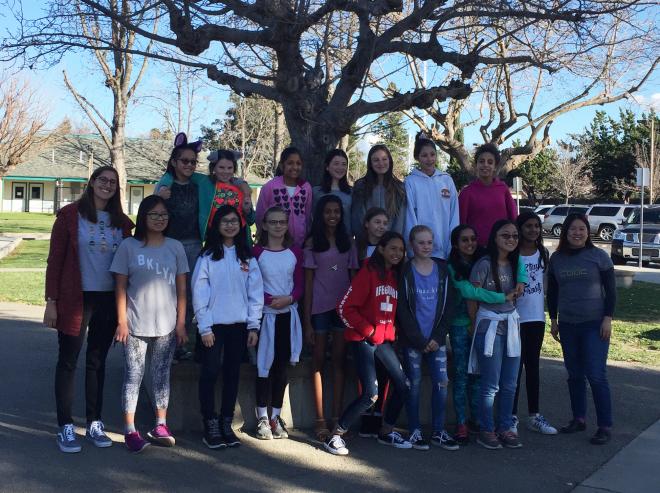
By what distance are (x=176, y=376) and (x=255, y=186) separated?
4873 cm

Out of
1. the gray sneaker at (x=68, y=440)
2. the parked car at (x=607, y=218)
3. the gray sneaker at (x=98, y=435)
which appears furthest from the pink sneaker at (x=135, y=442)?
the parked car at (x=607, y=218)

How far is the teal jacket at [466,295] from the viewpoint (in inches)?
204


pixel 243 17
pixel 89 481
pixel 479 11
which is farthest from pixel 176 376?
pixel 479 11

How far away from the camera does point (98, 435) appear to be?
494cm

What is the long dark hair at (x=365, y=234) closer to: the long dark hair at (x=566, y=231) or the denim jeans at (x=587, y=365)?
the long dark hair at (x=566, y=231)

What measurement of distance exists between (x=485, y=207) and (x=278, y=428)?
97.1 inches

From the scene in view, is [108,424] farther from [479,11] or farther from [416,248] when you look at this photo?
[479,11]

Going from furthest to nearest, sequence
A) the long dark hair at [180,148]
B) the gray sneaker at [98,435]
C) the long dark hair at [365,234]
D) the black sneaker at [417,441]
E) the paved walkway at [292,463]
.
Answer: the long dark hair at [180,148]
the long dark hair at [365,234]
the black sneaker at [417,441]
the gray sneaker at [98,435]
the paved walkway at [292,463]

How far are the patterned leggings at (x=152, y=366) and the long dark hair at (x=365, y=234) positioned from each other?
155cm

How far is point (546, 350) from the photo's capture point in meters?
8.84

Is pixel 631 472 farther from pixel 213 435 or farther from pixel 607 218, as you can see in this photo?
pixel 607 218

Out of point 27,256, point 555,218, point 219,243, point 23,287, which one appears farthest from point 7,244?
point 555,218

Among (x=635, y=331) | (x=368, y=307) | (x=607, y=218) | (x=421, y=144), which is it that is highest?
(x=607, y=218)

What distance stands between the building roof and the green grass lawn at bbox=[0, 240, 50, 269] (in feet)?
92.5
